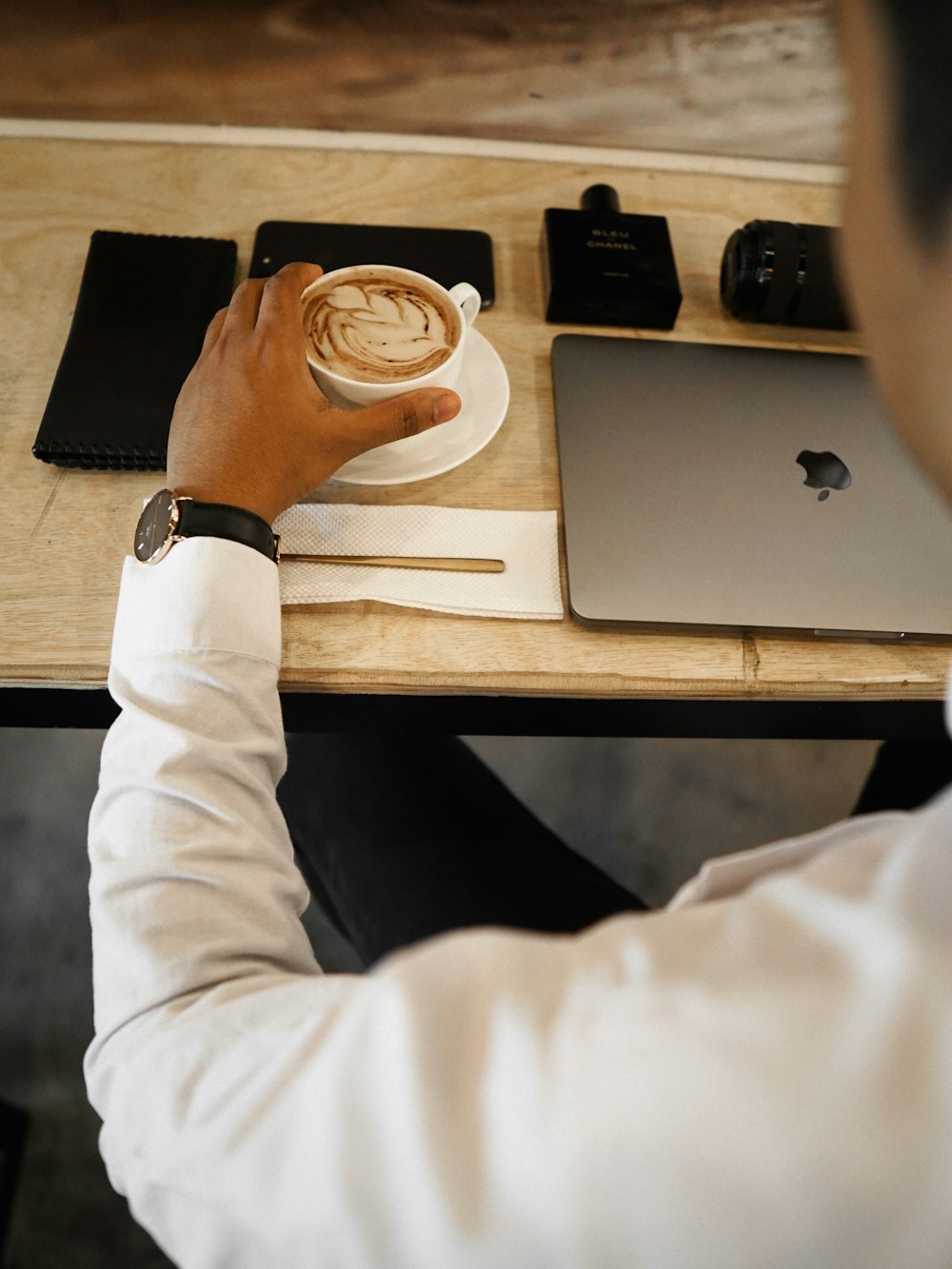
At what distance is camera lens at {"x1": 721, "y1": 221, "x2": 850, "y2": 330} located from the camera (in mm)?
815

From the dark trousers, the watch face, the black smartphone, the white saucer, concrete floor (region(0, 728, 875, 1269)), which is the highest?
the black smartphone

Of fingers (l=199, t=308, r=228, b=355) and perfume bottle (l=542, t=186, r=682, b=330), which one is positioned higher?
perfume bottle (l=542, t=186, r=682, b=330)

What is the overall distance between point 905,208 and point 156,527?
1.69 ft

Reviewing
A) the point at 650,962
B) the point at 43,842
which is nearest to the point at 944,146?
the point at 650,962

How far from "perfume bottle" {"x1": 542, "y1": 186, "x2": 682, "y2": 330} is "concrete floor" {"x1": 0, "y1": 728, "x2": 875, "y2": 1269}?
0.79 meters

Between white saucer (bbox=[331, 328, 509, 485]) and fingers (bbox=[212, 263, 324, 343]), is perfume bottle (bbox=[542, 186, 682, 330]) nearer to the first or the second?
white saucer (bbox=[331, 328, 509, 485])

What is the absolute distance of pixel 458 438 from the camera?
2.40ft

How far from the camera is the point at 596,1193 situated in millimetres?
283

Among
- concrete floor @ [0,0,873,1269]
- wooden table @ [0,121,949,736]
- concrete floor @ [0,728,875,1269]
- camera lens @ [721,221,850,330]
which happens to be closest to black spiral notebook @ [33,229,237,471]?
wooden table @ [0,121,949,736]

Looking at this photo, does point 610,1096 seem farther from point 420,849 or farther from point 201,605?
point 420,849

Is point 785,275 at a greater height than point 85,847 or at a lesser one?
greater

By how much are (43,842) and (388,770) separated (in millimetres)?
749

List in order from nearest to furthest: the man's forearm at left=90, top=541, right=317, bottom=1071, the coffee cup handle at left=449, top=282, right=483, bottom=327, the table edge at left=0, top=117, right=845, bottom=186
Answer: the man's forearm at left=90, top=541, right=317, bottom=1071 → the coffee cup handle at left=449, top=282, right=483, bottom=327 → the table edge at left=0, top=117, right=845, bottom=186

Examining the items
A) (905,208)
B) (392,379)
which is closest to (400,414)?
(392,379)
